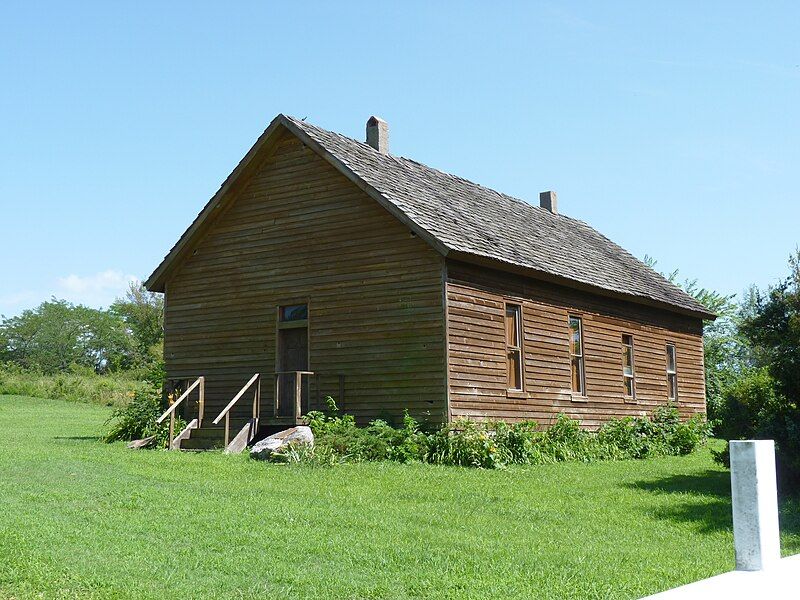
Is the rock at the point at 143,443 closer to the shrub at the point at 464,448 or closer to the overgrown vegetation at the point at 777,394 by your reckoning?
the shrub at the point at 464,448

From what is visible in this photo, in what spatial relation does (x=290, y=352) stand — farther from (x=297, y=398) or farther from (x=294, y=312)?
(x=297, y=398)

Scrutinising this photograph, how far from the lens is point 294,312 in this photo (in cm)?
2111

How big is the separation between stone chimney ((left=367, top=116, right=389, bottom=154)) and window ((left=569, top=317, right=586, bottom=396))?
6536 millimetres

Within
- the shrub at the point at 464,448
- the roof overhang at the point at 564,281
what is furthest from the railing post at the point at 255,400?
the roof overhang at the point at 564,281

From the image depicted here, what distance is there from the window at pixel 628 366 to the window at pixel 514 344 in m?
5.64

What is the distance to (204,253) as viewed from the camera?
74.2ft

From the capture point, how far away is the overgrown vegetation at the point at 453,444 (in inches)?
680

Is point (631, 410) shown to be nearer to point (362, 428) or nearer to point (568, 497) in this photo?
point (362, 428)

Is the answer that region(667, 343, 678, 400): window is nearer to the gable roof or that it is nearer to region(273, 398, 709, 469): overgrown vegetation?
the gable roof

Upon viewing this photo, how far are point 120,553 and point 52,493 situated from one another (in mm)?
3653

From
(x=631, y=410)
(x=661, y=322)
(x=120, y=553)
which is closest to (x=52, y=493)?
(x=120, y=553)

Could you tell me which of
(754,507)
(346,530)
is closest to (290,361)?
(346,530)

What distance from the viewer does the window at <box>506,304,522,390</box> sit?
811 inches

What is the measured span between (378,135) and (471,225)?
453 cm
